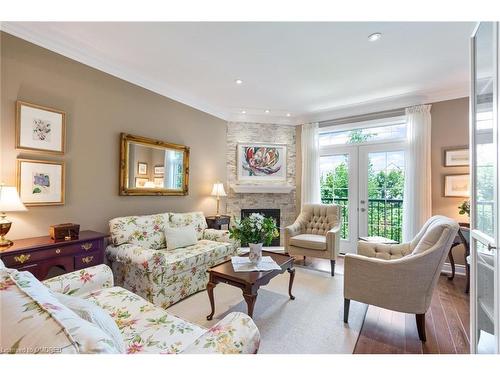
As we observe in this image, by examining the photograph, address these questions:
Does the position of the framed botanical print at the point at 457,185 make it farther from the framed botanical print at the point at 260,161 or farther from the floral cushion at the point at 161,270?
the floral cushion at the point at 161,270

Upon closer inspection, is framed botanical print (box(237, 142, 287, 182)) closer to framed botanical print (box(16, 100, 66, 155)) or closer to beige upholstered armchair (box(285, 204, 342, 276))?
beige upholstered armchair (box(285, 204, 342, 276))

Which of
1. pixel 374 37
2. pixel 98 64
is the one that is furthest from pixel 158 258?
pixel 374 37

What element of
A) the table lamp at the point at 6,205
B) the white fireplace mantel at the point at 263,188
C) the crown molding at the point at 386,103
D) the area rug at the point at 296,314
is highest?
the crown molding at the point at 386,103

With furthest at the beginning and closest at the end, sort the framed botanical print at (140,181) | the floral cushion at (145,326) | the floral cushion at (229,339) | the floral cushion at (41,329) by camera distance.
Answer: the framed botanical print at (140,181) → the floral cushion at (145,326) → the floral cushion at (229,339) → the floral cushion at (41,329)

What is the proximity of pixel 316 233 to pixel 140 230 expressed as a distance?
2.78 metres

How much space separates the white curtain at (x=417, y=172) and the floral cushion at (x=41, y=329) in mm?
4293

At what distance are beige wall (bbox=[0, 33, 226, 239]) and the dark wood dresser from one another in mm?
413

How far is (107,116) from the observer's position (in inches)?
116

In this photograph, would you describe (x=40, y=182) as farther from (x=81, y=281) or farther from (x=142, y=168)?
(x=81, y=281)

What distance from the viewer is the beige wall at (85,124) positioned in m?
2.21

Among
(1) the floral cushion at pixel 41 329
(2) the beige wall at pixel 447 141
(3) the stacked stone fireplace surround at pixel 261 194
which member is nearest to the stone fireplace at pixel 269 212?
(3) the stacked stone fireplace surround at pixel 261 194

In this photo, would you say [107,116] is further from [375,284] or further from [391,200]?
[391,200]

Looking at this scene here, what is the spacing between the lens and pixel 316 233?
13.1ft
